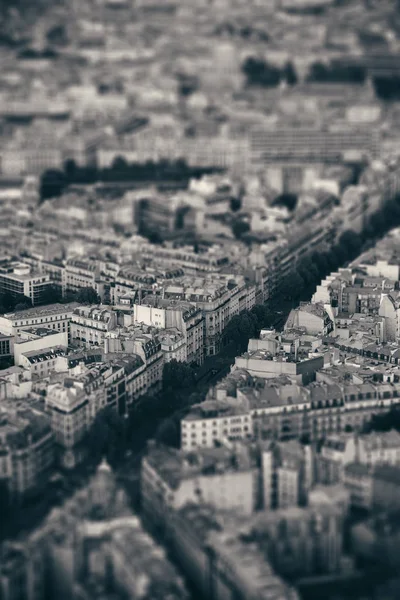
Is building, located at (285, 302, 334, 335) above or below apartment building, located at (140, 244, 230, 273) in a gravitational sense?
above

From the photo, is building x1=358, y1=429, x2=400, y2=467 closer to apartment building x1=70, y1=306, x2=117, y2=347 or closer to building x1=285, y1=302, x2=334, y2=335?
building x1=285, y1=302, x2=334, y2=335

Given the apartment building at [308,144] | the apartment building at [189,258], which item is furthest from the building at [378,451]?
the apartment building at [308,144]

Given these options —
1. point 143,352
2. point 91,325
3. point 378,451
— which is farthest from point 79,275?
point 378,451

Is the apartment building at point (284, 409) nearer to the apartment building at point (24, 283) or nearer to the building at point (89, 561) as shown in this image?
the building at point (89, 561)

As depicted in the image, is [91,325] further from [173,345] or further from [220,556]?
[220,556]

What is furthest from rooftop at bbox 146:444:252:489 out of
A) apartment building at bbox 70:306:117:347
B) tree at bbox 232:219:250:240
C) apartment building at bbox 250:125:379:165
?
apartment building at bbox 250:125:379:165

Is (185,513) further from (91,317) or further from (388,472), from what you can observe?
(91,317)

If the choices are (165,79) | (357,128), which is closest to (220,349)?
(357,128)

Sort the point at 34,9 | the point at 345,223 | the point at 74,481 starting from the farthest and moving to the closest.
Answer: the point at 34,9 < the point at 345,223 < the point at 74,481
